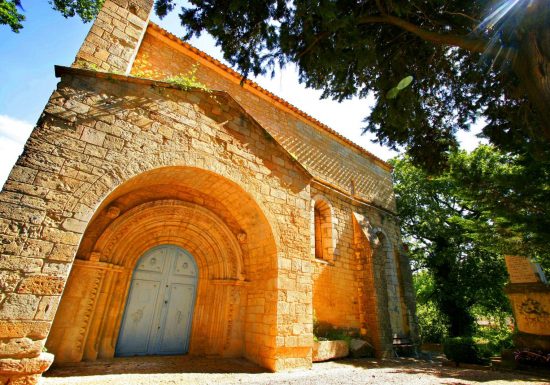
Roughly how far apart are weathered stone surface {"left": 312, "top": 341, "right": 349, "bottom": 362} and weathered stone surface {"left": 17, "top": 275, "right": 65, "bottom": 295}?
17.8ft

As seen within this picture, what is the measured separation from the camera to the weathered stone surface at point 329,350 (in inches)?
254

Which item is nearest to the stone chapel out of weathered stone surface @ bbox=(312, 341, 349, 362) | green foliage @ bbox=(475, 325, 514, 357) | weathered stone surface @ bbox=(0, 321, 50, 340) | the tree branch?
weathered stone surface @ bbox=(0, 321, 50, 340)

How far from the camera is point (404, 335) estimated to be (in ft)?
31.9

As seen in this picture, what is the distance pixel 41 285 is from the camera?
3250mm

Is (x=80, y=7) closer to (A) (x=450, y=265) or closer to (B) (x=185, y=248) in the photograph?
(B) (x=185, y=248)

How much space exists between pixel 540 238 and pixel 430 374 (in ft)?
12.8

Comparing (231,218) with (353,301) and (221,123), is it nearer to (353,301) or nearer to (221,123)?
(221,123)

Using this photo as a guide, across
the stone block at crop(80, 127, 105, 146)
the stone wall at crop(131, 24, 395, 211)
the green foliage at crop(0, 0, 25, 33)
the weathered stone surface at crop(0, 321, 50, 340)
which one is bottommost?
the weathered stone surface at crop(0, 321, 50, 340)

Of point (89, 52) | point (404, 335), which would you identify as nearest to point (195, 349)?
point (89, 52)

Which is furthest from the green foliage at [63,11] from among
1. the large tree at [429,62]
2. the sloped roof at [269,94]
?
the large tree at [429,62]

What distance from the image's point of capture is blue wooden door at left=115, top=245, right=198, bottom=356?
5301 millimetres

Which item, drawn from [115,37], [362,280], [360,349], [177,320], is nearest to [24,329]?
[177,320]

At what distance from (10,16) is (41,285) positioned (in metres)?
10.1

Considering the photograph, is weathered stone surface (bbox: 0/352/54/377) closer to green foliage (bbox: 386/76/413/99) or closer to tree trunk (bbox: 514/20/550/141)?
green foliage (bbox: 386/76/413/99)
